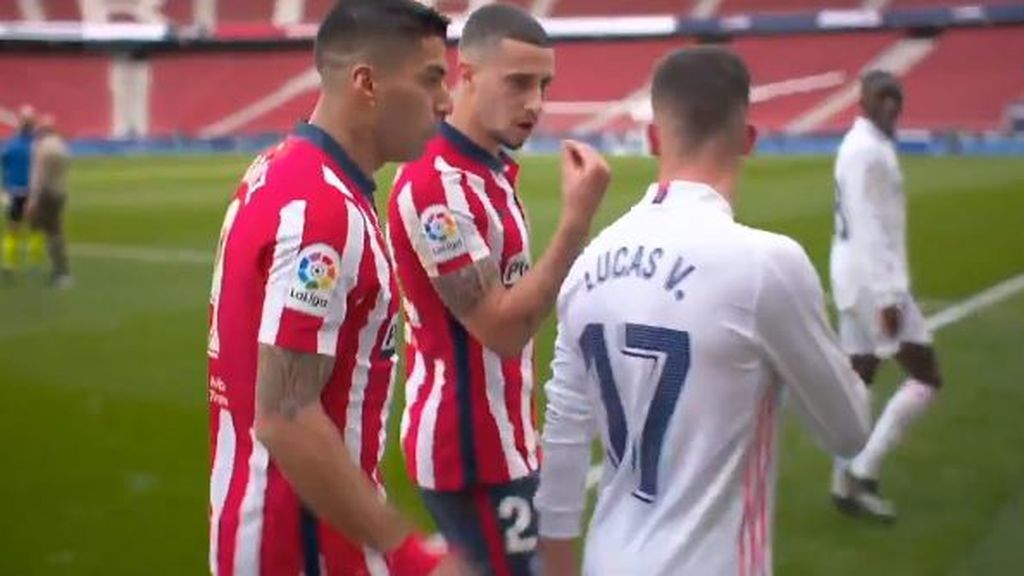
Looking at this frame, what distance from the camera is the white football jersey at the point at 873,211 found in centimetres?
648

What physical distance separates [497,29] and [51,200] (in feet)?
40.8

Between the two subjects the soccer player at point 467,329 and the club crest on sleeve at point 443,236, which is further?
the soccer player at point 467,329

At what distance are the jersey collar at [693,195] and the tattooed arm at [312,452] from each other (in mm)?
779

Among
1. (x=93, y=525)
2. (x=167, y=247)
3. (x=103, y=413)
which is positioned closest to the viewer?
(x=93, y=525)

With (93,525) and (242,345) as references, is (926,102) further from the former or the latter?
(242,345)

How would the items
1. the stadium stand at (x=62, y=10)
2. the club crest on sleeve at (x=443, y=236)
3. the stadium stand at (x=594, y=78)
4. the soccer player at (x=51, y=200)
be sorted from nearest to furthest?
the club crest on sleeve at (x=443, y=236)
the soccer player at (x=51, y=200)
the stadium stand at (x=594, y=78)
the stadium stand at (x=62, y=10)

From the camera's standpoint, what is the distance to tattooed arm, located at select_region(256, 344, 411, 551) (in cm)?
246

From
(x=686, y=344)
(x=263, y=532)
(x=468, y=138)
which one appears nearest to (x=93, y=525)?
(x=468, y=138)

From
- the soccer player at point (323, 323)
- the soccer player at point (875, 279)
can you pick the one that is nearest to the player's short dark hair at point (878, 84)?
the soccer player at point (875, 279)

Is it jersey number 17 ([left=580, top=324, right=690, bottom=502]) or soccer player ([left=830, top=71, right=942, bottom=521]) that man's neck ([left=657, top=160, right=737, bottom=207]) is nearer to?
jersey number 17 ([left=580, top=324, right=690, bottom=502])

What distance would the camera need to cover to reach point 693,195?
108 inches

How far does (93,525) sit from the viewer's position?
6809 millimetres

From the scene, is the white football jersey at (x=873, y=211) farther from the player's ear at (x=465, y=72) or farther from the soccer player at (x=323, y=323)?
the soccer player at (x=323, y=323)

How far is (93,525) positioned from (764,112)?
35.5 m
